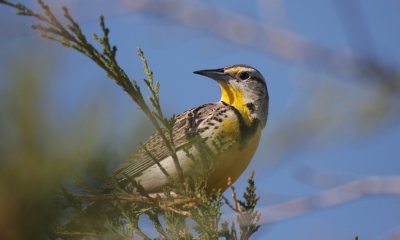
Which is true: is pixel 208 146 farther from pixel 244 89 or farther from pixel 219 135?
pixel 244 89

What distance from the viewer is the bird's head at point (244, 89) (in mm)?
5289

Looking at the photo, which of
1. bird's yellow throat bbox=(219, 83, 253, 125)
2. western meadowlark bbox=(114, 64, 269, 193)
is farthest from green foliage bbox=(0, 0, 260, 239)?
bird's yellow throat bbox=(219, 83, 253, 125)

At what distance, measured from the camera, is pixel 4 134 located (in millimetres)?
2162

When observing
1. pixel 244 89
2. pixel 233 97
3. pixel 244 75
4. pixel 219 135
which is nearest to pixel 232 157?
pixel 219 135

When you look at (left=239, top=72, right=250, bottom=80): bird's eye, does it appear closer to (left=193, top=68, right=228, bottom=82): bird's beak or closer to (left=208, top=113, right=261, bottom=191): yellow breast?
(left=193, top=68, right=228, bottom=82): bird's beak

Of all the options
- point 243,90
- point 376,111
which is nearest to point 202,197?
point 243,90

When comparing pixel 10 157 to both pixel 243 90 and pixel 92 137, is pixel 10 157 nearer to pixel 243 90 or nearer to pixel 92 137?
pixel 92 137

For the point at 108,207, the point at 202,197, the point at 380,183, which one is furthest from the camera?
the point at 380,183

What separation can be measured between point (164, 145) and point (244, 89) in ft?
3.80

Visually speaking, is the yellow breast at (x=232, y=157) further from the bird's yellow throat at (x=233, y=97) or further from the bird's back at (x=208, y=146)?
the bird's yellow throat at (x=233, y=97)

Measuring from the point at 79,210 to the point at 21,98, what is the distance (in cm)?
97

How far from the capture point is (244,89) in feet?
18.2

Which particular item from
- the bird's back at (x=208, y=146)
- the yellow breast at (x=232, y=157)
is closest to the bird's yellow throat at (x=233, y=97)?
the bird's back at (x=208, y=146)

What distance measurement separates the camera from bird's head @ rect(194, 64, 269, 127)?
529 centimetres
